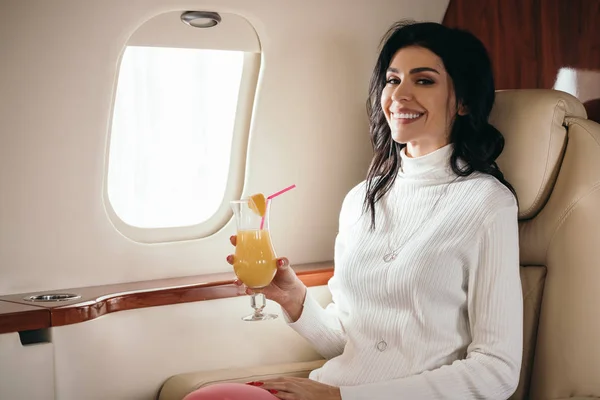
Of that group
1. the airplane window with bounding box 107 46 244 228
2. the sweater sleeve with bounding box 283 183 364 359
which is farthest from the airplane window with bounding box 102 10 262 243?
the sweater sleeve with bounding box 283 183 364 359

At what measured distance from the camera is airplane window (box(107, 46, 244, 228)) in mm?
2922

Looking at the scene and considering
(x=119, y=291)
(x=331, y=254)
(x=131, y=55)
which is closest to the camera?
(x=119, y=291)

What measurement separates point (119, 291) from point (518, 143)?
1340 millimetres

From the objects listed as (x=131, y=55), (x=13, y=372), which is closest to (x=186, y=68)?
(x=131, y=55)

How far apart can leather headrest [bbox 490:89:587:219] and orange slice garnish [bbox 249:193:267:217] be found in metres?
0.71

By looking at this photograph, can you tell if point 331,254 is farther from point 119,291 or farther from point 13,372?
point 13,372

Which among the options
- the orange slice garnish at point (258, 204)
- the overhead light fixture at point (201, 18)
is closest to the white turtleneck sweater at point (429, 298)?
the orange slice garnish at point (258, 204)

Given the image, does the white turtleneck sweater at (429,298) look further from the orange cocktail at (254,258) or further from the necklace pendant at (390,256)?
the orange cocktail at (254,258)

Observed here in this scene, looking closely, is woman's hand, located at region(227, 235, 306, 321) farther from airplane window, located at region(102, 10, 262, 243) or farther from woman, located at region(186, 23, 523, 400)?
airplane window, located at region(102, 10, 262, 243)

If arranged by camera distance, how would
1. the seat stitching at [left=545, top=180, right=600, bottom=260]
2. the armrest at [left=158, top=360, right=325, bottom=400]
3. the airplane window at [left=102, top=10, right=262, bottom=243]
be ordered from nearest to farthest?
the seat stitching at [left=545, top=180, right=600, bottom=260] → the armrest at [left=158, top=360, right=325, bottom=400] → the airplane window at [left=102, top=10, right=262, bottom=243]

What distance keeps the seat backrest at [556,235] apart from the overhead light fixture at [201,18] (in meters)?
1.01

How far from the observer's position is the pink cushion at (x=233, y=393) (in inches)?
78.5

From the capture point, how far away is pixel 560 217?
2.18 m

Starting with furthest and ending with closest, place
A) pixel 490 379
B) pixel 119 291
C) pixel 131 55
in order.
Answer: pixel 131 55 → pixel 119 291 → pixel 490 379
